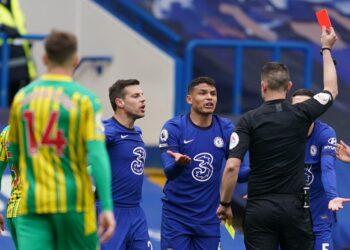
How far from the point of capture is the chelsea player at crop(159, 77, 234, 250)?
881 cm

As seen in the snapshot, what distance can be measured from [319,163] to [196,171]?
1094mm

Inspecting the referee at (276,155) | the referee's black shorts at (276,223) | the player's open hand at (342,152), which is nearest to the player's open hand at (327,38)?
the referee at (276,155)

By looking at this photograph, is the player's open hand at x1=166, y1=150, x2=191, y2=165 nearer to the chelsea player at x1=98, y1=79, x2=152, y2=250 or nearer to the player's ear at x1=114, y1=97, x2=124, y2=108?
the chelsea player at x1=98, y1=79, x2=152, y2=250

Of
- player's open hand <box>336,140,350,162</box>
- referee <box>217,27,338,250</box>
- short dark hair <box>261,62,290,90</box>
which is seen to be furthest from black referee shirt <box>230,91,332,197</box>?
player's open hand <box>336,140,350,162</box>

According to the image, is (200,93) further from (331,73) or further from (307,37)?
(307,37)

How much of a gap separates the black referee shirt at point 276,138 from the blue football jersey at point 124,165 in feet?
4.41

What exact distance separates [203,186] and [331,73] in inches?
65.7

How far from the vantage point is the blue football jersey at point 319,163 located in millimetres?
8820

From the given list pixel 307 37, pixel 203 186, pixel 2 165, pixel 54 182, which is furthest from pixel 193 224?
pixel 307 37

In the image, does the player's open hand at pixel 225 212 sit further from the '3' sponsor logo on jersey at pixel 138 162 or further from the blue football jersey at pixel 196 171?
the '3' sponsor logo on jersey at pixel 138 162

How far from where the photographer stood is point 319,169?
8.95 meters

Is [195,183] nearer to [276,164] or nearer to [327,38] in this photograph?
[276,164]

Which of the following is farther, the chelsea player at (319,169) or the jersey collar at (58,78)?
the chelsea player at (319,169)

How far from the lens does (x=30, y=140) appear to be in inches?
257
